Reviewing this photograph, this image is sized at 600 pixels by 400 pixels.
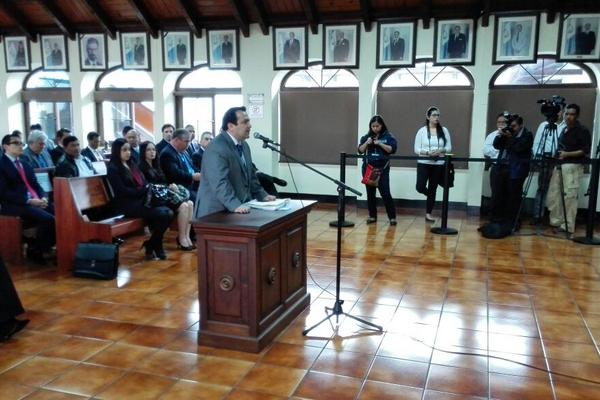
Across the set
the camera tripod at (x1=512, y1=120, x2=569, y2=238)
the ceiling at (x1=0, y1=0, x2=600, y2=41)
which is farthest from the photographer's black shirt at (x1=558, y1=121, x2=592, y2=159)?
the ceiling at (x1=0, y1=0, x2=600, y2=41)

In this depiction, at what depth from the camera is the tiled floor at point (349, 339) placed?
2672mm

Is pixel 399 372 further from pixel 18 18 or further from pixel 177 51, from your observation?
pixel 18 18

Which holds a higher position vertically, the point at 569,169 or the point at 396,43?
the point at 396,43

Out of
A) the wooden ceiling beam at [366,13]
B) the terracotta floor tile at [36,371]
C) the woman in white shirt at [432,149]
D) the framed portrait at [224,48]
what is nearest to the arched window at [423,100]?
the wooden ceiling beam at [366,13]

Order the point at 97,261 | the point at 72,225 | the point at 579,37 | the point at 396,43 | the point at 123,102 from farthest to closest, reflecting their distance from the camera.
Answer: the point at 123,102
the point at 396,43
the point at 579,37
the point at 72,225
the point at 97,261

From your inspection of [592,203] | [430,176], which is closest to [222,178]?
[430,176]

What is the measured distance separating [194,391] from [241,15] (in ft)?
22.0

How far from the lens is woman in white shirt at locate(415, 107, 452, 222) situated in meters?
6.78

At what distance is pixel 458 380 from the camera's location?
8.99 feet

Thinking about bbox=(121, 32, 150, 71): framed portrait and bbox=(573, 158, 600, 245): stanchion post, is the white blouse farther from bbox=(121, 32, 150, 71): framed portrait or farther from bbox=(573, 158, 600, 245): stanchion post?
bbox=(121, 32, 150, 71): framed portrait

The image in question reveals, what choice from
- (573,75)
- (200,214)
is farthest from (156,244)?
(573,75)

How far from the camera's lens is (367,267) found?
4953 mm

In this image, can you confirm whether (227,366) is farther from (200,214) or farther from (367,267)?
(367,267)

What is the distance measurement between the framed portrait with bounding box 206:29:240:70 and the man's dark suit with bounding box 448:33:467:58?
3.37 metres
